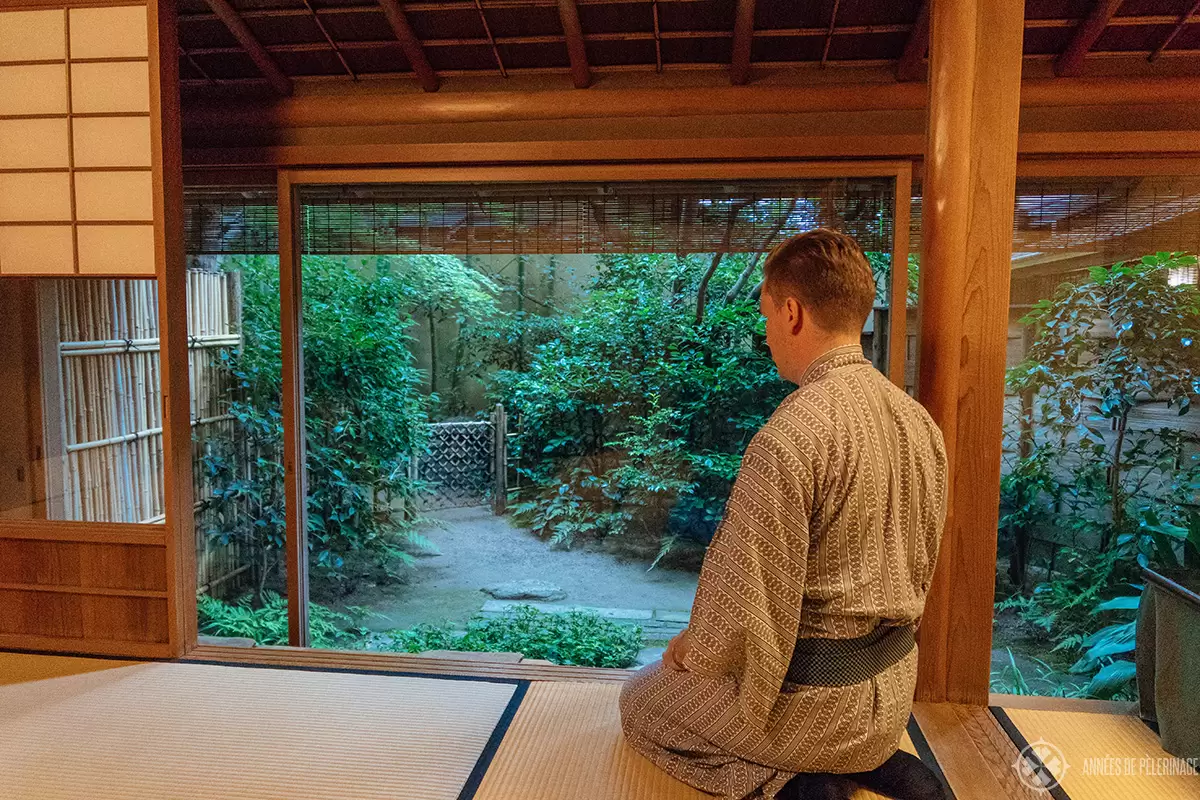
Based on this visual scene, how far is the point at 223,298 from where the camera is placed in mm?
3939

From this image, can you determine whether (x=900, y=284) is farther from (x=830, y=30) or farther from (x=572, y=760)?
(x=572, y=760)

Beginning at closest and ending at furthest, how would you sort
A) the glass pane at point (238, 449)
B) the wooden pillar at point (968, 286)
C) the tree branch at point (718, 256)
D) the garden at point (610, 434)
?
1. the wooden pillar at point (968, 286)
2. the tree branch at point (718, 256)
3. the garden at point (610, 434)
4. the glass pane at point (238, 449)

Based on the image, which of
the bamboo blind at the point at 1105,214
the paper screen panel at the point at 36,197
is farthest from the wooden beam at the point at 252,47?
the bamboo blind at the point at 1105,214

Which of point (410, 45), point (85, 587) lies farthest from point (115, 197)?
point (85, 587)

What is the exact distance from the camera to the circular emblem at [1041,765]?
170 cm

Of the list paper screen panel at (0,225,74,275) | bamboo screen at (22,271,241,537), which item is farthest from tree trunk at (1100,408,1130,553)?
paper screen panel at (0,225,74,275)

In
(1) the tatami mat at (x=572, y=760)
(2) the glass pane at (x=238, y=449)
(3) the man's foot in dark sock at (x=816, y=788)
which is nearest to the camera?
(3) the man's foot in dark sock at (x=816, y=788)

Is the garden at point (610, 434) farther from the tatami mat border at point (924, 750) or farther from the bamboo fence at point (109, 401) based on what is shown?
the tatami mat border at point (924, 750)

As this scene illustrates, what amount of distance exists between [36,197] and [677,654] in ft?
8.72

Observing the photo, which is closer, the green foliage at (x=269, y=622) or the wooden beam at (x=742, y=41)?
the wooden beam at (x=742, y=41)

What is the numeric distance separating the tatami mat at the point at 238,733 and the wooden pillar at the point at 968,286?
142 cm

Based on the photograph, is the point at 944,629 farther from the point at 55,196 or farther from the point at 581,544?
the point at 55,196

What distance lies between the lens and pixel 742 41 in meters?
2.54

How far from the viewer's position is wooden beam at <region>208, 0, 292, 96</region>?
2.62m
